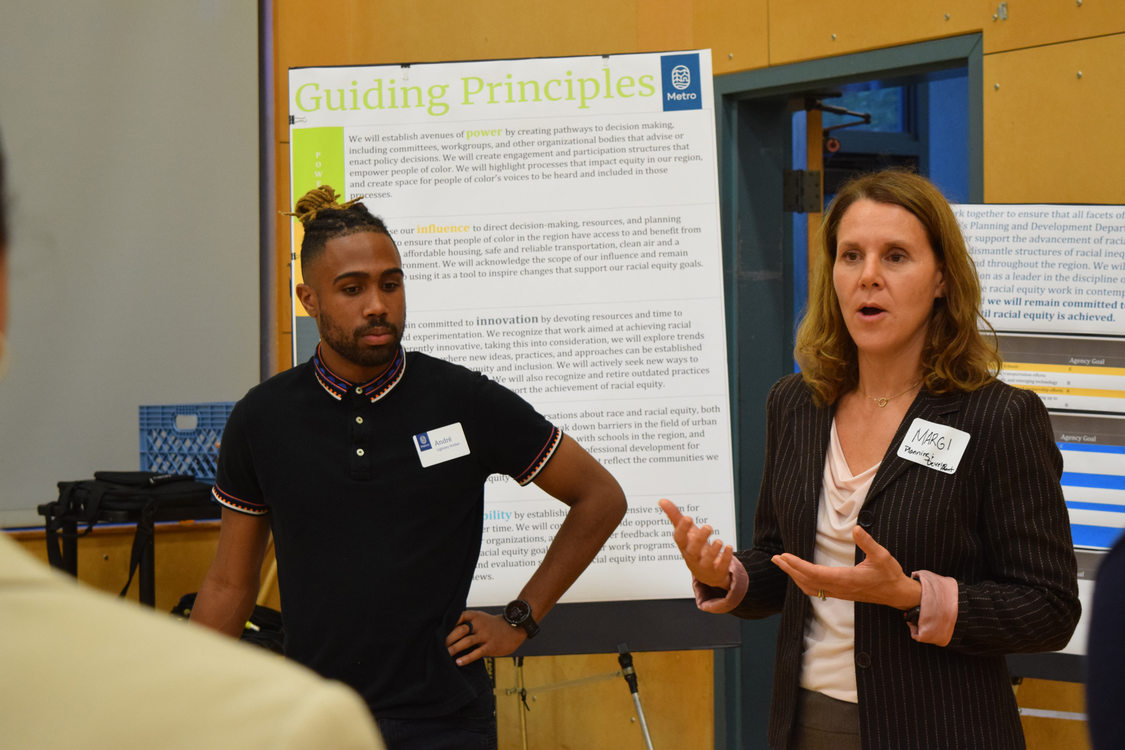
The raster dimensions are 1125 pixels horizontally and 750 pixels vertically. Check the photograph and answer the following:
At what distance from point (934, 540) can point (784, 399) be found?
0.40 m

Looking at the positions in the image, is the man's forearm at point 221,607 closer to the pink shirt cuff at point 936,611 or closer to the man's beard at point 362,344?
the man's beard at point 362,344

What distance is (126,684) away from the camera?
47 centimetres

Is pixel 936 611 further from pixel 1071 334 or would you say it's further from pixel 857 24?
pixel 857 24

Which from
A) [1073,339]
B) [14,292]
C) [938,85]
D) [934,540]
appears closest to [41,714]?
[934,540]

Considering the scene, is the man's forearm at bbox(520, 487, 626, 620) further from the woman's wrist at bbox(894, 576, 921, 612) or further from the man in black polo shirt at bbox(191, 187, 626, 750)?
the woman's wrist at bbox(894, 576, 921, 612)

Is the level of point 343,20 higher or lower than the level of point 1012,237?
higher

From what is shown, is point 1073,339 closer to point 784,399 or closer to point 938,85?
point 784,399

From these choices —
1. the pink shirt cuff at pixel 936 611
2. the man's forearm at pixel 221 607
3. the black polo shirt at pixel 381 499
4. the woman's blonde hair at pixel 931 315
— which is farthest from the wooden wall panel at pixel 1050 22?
the man's forearm at pixel 221 607

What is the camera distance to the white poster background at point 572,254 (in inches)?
106

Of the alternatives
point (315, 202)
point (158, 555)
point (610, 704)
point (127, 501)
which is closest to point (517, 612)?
point (315, 202)

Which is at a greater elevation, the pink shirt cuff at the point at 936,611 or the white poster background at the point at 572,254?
the white poster background at the point at 572,254

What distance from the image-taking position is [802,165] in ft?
14.1

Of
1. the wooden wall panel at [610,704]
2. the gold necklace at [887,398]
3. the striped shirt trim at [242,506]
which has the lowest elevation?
the wooden wall panel at [610,704]

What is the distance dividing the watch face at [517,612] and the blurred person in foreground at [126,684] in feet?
5.32
